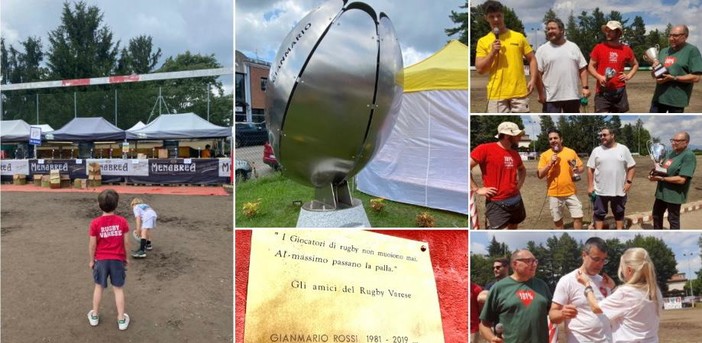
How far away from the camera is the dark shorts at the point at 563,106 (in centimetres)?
229

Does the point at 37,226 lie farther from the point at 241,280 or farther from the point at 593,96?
the point at 593,96

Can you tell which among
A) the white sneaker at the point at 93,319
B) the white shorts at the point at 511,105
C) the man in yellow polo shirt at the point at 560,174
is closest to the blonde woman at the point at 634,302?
the man in yellow polo shirt at the point at 560,174

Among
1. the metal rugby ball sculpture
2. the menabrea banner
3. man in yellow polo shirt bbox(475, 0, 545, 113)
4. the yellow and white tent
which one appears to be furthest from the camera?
the menabrea banner

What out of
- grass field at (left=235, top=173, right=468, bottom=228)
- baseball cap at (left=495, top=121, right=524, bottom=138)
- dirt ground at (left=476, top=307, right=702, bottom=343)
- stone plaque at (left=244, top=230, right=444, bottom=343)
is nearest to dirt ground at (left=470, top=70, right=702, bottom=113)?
baseball cap at (left=495, top=121, right=524, bottom=138)

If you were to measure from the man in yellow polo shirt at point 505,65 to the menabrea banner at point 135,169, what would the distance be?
7.65ft

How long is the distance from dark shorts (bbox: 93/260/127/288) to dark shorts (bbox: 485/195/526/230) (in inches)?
86.5

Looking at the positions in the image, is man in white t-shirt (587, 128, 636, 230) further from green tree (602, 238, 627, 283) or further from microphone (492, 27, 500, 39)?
microphone (492, 27, 500, 39)

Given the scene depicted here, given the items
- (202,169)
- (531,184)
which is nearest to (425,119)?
(531,184)

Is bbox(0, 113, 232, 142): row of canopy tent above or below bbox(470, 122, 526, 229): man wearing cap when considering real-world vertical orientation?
above

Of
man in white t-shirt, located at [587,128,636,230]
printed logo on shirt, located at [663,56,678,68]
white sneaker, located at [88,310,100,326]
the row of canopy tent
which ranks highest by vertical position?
printed logo on shirt, located at [663,56,678,68]

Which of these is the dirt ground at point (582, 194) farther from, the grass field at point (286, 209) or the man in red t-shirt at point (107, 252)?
the man in red t-shirt at point (107, 252)

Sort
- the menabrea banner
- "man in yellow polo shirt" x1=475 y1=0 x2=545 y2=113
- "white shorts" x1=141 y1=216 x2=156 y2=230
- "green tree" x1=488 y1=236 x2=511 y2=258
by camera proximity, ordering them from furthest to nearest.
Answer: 1. the menabrea banner
2. "white shorts" x1=141 y1=216 x2=156 y2=230
3. "green tree" x1=488 y1=236 x2=511 y2=258
4. "man in yellow polo shirt" x1=475 y1=0 x2=545 y2=113

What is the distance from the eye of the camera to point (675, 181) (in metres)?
2.37

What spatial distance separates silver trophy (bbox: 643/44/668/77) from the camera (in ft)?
7.65
